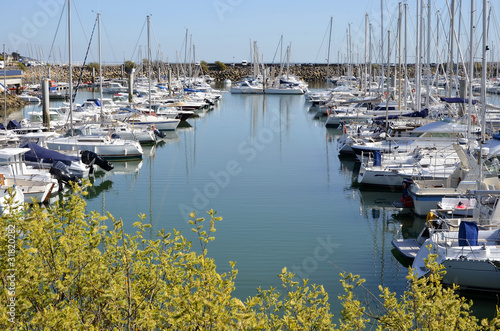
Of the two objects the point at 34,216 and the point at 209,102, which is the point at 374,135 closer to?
the point at 34,216

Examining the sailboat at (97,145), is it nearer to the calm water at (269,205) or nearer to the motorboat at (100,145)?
the motorboat at (100,145)

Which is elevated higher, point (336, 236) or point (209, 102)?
point (209, 102)

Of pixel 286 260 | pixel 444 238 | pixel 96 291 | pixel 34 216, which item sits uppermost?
pixel 34 216

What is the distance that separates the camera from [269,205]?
2528 cm

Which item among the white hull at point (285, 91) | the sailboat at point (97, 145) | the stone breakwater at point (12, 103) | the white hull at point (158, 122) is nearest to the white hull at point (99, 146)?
the sailboat at point (97, 145)

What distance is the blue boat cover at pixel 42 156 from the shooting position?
27969mm

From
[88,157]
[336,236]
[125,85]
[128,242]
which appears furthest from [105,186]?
[125,85]

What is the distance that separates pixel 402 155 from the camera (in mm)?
29141

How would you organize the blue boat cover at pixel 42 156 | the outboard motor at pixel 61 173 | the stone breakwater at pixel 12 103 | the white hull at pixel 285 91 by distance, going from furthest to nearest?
1. the white hull at pixel 285 91
2. the stone breakwater at pixel 12 103
3. the blue boat cover at pixel 42 156
4. the outboard motor at pixel 61 173

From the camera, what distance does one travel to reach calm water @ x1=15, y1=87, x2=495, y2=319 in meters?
17.9

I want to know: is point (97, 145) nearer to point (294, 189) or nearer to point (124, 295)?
point (294, 189)

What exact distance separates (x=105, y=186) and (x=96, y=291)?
75.2 feet

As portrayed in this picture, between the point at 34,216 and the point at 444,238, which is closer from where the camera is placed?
the point at 34,216

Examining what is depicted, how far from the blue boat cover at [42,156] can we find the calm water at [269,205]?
192 centimetres
